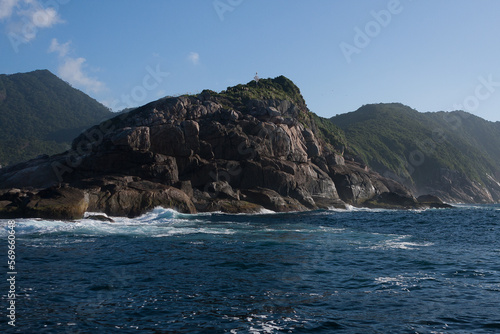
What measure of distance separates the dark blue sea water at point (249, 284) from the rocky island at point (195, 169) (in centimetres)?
1752

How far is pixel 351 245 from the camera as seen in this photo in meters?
27.9

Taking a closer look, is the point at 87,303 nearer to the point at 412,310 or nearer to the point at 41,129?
the point at 412,310

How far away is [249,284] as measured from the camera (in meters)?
16.7

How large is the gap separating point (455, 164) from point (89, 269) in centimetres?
16935

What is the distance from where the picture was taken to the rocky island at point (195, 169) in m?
47.6

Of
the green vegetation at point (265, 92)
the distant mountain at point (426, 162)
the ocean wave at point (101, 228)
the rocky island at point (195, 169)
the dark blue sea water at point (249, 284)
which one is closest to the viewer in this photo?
the dark blue sea water at point (249, 284)

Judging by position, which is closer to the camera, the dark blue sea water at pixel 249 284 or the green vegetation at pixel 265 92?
the dark blue sea water at pixel 249 284

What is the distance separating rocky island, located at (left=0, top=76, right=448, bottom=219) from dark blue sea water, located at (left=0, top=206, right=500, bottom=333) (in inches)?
690

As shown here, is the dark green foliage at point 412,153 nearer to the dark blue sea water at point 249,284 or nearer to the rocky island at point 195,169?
the rocky island at point 195,169

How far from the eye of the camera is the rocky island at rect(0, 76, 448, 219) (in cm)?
4759

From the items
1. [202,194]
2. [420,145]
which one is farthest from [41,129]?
[420,145]

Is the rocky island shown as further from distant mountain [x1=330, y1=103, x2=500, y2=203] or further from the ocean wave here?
distant mountain [x1=330, y1=103, x2=500, y2=203]

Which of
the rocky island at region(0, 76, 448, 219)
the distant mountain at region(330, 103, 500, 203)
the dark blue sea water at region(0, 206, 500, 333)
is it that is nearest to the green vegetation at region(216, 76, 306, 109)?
the rocky island at region(0, 76, 448, 219)

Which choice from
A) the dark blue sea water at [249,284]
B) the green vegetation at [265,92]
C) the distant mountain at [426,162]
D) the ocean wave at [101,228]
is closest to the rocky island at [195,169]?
the green vegetation at [265,92]
